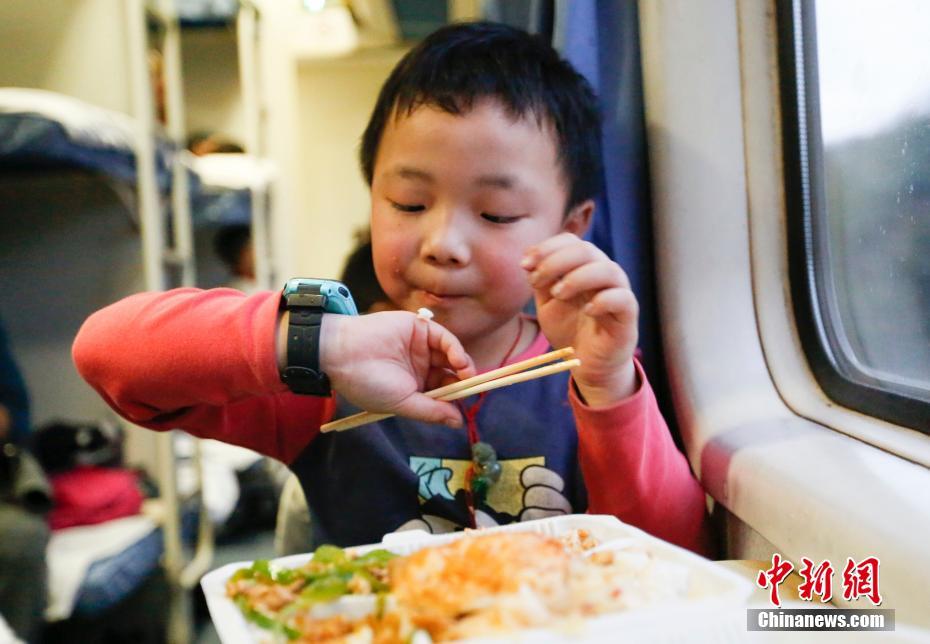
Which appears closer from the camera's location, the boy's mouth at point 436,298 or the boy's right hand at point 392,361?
the boy's right hand at point 392,361

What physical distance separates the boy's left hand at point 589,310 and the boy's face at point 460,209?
100 millimetres

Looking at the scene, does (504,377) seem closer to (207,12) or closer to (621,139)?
(621,139)

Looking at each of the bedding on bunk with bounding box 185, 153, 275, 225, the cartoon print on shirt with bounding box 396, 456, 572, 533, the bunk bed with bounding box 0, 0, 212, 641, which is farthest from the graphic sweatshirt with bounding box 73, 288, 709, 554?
the bedding on bunk with bounding box 185, 153, 275, 225

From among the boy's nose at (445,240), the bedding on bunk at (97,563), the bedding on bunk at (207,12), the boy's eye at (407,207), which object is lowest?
the bedding on bunk at (97,563)

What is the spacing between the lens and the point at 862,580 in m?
0.52

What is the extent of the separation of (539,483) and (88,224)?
5.25ft

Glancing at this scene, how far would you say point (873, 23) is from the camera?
779 millimetres

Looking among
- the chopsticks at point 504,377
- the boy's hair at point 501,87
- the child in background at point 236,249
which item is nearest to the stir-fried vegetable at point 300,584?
the chopsticks at point 504,377

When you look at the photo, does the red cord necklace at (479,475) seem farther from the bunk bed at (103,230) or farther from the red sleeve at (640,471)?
the bunk bed at (103,230)

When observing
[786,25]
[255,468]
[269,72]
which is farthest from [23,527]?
[269,72]

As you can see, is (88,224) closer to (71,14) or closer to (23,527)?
(71,14)

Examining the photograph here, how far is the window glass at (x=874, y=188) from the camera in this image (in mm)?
719

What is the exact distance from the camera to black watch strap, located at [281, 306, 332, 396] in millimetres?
618

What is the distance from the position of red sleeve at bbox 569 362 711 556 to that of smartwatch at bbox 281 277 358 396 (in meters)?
0.27
